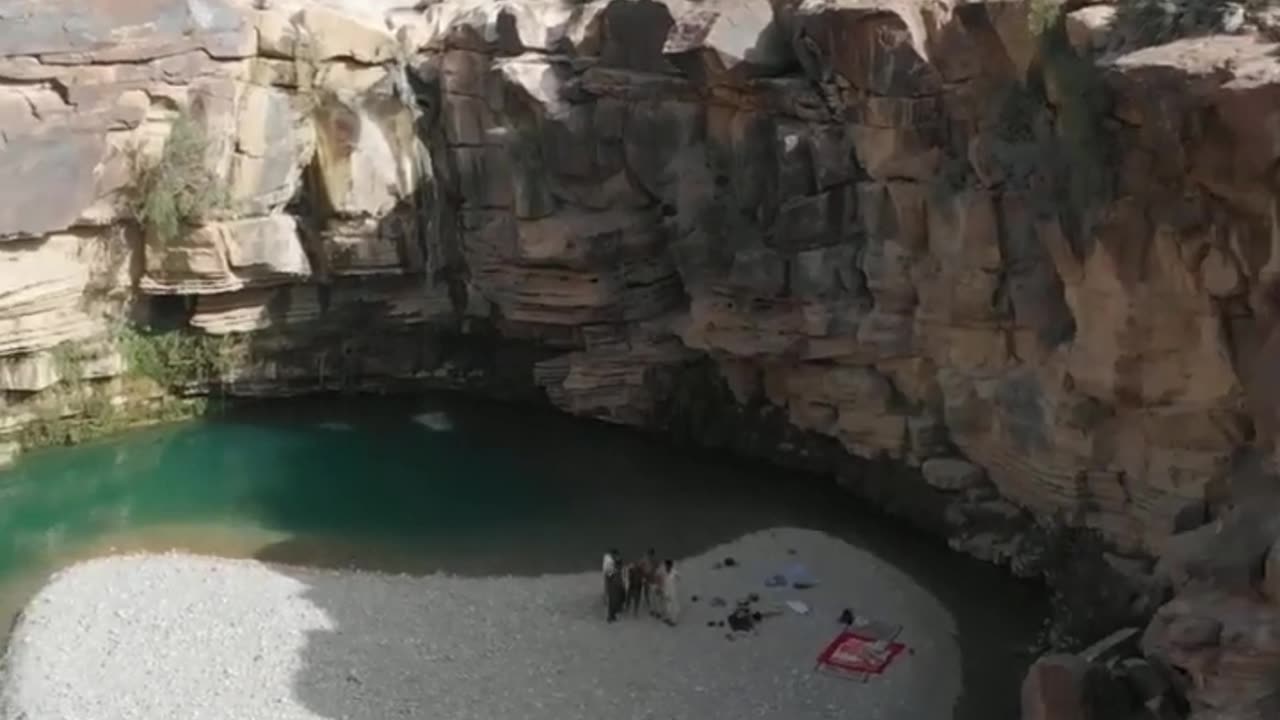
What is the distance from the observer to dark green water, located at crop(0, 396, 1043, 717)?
2131 cm

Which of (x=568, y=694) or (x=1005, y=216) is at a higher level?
Result: (x=1005, y=216)

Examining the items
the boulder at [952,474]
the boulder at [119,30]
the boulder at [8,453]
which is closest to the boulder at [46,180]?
the boulder at [119,30]

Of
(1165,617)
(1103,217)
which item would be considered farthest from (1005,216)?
(1165,617)

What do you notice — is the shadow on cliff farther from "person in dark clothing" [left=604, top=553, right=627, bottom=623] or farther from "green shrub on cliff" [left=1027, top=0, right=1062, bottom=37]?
"green shrub on cliff" [left=1027, top=0, right=1062, bottom=37]

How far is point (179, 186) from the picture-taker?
24172mm

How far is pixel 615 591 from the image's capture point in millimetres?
19125

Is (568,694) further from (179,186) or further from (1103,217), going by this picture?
(179,186)

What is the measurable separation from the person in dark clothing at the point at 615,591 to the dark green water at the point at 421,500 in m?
1.85

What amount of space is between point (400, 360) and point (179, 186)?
4.79 meters

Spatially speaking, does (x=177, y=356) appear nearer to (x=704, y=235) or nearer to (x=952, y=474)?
(x=704, y=235)

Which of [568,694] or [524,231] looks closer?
[568,694]

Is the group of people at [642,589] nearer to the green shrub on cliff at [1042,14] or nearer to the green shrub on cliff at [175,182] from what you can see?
the green shrub on cliff at [1042,14]

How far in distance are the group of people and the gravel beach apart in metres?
0.22

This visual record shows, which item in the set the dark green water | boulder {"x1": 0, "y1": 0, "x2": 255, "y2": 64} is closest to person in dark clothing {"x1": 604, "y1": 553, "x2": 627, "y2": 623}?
the dark green water
